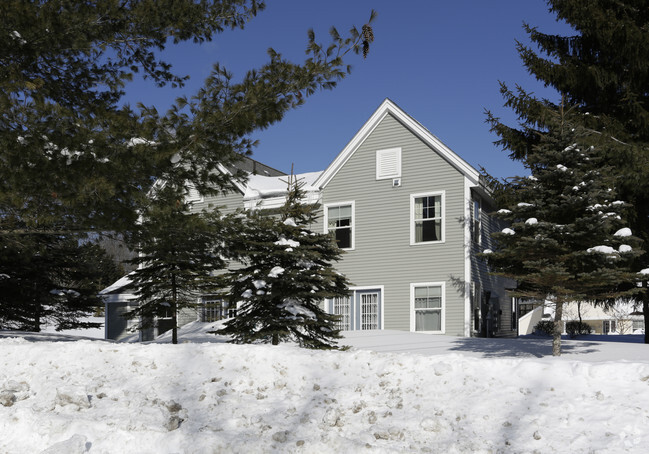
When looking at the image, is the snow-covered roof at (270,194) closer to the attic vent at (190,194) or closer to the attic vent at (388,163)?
the attic vent at (190,194)

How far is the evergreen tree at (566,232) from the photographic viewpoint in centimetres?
1372

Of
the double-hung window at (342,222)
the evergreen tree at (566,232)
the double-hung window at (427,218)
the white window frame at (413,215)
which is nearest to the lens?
the evergreen tree at (566,232)

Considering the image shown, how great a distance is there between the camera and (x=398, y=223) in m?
22.4

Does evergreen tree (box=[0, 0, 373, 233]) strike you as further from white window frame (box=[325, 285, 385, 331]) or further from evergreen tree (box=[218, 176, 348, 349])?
white window frame (box=[325, 285, 385, 331])

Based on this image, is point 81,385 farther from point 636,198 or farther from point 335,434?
point 636,198

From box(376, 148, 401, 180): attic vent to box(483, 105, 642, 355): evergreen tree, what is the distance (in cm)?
717

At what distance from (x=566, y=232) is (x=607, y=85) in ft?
Answer: 28.7

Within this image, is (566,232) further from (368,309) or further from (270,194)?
(270,194)

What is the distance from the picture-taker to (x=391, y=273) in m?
22.3

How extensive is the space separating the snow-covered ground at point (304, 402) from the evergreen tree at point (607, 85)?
11.4 meters

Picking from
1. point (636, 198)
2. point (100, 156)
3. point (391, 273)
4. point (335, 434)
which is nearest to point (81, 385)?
point (335, 434)

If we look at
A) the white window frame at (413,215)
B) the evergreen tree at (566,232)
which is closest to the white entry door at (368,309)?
the white window frame at (413,215)

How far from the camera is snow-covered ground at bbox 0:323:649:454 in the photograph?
560cm

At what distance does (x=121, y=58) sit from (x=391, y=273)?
13.1 m
